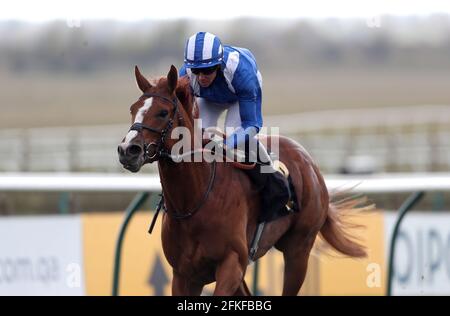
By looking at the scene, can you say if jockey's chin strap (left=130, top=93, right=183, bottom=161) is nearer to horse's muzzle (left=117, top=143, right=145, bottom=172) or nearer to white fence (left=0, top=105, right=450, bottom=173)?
horse's muzzle (left=117, top=143, right=145, bottom=172)

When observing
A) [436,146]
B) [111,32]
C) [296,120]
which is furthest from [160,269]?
[111,32]

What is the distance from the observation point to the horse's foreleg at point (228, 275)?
14.7ft

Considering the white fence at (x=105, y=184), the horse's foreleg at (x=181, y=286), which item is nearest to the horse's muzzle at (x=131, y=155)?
the horse's foreleg at (x=181, y=286)

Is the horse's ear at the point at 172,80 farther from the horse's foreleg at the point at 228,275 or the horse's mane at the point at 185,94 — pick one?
the horse's foreleg at the point at 228,275

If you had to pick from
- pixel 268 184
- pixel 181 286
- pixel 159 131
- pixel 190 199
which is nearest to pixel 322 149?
pixel 268 184

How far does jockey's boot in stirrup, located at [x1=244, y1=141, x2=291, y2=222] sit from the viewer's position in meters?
4.96

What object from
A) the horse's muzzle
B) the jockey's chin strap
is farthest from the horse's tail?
the horse's muzzle

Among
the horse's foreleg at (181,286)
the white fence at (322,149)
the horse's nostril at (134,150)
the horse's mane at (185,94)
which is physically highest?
the horse's mane at (185,94)

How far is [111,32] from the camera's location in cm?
3008

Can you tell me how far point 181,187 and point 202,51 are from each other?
0.64 meters

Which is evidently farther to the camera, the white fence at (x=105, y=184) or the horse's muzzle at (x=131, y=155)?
the white fence at (x=105, y=184)

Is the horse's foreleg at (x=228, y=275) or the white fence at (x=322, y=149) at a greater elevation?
the white fence at (x=322, y=149)

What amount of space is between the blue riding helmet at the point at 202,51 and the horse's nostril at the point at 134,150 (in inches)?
25.7

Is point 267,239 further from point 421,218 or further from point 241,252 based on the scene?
point 421,218
